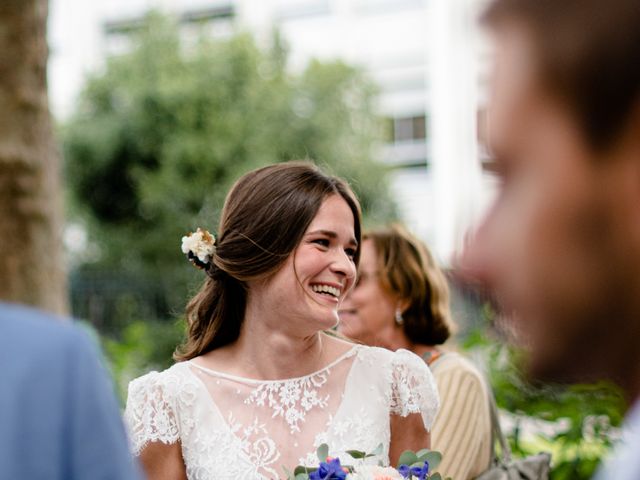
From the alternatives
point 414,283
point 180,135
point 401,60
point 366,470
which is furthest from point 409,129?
point 366,470

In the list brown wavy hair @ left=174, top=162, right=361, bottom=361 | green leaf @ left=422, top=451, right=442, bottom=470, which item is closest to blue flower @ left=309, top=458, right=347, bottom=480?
green leaf @ left=422, top=451, right=442, bottom=470

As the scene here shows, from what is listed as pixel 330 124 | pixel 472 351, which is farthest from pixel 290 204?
pixel 330 124

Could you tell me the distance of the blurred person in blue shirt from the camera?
0.99 m

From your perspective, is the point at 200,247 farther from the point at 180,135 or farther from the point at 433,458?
the point at 180,135

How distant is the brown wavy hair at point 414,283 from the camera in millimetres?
3498

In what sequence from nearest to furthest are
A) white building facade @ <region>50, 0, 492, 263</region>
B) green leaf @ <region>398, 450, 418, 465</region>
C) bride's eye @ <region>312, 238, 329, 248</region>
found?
green leaf @ <region>398, 450, 418, 465</region>
bride's eye @ <region>312, 238, 329, 248</region>
white building facade @ <region>50, 0, 492, 263</region>

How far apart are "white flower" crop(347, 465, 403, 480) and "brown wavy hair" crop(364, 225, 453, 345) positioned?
1.18 m

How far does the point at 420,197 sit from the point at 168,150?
8.80 metres

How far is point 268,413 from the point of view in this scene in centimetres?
269

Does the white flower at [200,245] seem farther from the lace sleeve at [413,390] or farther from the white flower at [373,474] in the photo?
the white flower at [373,474]

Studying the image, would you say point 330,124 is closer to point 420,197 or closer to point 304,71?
point 304,71

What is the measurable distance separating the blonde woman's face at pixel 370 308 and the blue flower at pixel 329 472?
4.04 ft

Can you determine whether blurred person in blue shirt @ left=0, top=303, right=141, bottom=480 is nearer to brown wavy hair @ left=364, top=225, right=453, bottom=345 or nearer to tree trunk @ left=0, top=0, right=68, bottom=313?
brown wavy hair @ left=364, top=225, right=453, bottom=345

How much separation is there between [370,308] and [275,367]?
835 mm
